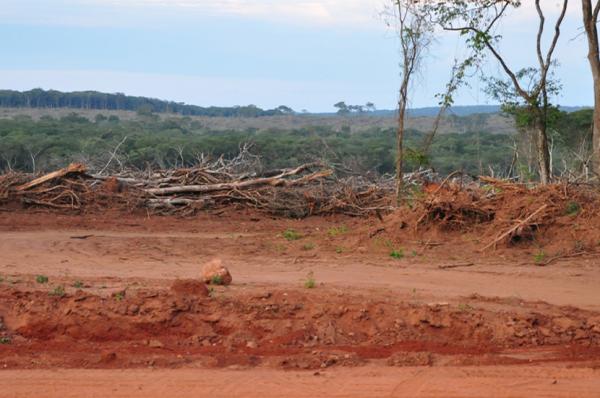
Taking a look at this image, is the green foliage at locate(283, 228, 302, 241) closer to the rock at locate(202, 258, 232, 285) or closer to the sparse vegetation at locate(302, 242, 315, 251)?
the sparse vegetation at locate(302, 242, 315, 251)

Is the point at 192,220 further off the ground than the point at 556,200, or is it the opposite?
the point at 556,200

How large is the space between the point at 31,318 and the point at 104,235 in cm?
603

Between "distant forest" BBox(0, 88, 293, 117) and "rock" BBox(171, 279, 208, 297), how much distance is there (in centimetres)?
6533

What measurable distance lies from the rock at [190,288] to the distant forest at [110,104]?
65.3 m

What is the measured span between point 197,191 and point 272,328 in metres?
9.42

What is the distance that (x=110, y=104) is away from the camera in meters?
83.8

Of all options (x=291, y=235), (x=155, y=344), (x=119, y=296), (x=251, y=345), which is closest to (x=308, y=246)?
(x=291, y=235)

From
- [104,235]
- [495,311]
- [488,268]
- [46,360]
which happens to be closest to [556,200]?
[488,268]

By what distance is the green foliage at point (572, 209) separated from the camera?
11.7 meters

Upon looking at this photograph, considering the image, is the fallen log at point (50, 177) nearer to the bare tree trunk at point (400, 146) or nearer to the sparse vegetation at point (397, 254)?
the bare tree trunk at point (400, 146)

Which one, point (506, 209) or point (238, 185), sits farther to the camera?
point (238, 185)

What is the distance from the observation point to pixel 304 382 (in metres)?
6.46

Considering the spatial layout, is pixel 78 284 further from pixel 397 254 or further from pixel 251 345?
pixel 397 254

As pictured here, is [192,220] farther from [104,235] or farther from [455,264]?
[455,264]
